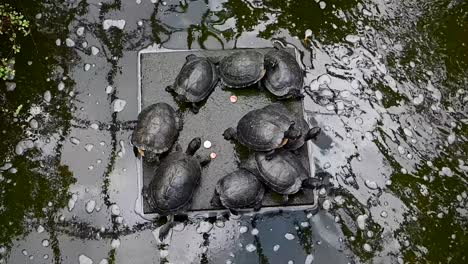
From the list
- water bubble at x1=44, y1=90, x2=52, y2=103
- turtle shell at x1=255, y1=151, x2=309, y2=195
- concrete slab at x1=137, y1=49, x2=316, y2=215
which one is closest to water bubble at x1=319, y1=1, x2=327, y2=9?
concrete slab at x1=137, y1=49, x2=316, y2=215

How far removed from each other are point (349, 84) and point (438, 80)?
2.28ft

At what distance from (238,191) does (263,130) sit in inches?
16.7

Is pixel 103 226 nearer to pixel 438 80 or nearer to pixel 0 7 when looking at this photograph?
pixel 0 7

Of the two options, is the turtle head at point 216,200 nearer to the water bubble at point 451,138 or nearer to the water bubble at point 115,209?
the water bubble at point 115,209

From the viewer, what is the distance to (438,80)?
13.5 feet

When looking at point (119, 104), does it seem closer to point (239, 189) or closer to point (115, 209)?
point (115, 209)

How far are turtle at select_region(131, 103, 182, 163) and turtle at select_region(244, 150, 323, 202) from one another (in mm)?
583

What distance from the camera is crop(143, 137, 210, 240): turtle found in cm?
333

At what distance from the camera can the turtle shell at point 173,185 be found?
3322 mm

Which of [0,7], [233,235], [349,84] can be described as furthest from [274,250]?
[0,7]

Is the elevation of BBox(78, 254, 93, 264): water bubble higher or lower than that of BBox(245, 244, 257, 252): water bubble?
lower

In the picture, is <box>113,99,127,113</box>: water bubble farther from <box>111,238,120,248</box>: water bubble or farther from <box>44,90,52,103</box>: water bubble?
<box>111,238,120,248</box>: water bubble

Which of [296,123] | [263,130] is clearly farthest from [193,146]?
[296,123]

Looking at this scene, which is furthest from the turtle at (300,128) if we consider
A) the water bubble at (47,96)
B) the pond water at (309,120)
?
the water bubble at (47,96)
